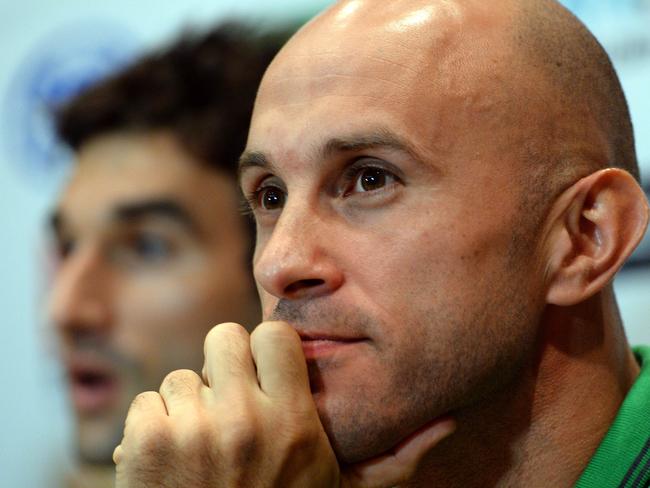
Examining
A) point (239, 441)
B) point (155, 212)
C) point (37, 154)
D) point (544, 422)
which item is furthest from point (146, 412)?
point (37, 154)

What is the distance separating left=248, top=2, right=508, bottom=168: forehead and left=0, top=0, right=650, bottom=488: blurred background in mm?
1496

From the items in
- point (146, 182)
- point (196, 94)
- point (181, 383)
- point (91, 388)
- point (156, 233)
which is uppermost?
point (196, 94)

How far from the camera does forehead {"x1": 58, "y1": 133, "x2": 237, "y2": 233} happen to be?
119 inches

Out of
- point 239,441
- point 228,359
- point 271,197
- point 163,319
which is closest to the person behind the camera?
point 239,441

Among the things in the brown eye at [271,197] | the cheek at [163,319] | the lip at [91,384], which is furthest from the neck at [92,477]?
the brown eye at [271,197]

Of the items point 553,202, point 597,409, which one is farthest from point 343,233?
point 597,409

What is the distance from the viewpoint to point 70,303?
309 cm

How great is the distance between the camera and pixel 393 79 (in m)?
1.62

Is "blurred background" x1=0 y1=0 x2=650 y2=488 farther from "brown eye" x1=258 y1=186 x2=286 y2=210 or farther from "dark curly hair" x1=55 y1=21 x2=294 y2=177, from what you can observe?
"brown eye" x1=258 y1=186 x2=286 y2=210

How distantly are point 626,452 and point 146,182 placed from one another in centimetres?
184

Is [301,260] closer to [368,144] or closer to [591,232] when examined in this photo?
[368,144]

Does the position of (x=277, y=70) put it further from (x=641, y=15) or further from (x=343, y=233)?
(x=641, y=15)

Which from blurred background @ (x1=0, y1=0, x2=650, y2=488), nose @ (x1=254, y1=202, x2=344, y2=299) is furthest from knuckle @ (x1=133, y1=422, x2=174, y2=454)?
blurred background @ (x1=0, y1=0, x2=650, y2=488)

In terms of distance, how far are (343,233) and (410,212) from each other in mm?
110
